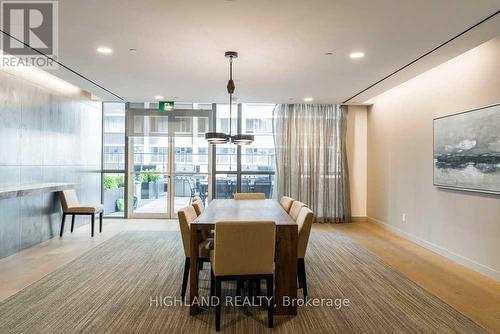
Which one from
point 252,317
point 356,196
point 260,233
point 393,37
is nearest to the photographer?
point 260,233

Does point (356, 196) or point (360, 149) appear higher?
point (360, 149)

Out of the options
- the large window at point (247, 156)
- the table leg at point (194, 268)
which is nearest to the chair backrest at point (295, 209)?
the table leg at point (194, 268)

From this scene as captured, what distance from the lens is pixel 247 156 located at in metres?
7.41

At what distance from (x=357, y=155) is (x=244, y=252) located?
537cm

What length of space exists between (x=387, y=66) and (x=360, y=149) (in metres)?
3.27

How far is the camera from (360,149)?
7.34 metres

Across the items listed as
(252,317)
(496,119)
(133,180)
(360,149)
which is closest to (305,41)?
(496,119)

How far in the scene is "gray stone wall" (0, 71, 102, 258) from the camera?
4.41 metres

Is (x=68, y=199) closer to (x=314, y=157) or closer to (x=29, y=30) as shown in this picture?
(x=29, y=30)

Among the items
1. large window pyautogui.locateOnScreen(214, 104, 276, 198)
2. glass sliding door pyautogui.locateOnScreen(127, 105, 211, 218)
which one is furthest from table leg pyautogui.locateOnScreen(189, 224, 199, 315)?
glass sliding door pyautogui.locateOnScreen(127, 105, 211, 218)

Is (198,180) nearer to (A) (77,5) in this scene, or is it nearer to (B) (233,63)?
(B) (233,63)

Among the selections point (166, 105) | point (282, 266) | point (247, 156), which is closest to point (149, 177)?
point (166, 105)

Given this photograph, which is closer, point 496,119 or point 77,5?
point 77,5

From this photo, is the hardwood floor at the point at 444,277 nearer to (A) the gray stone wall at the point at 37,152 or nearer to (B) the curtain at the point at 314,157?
(B) the curtain at the point at 314,157
